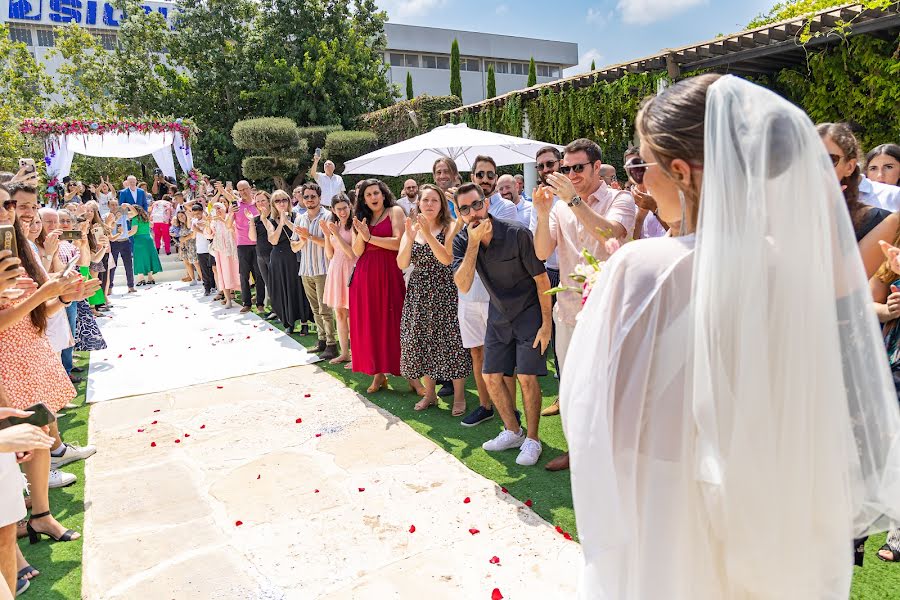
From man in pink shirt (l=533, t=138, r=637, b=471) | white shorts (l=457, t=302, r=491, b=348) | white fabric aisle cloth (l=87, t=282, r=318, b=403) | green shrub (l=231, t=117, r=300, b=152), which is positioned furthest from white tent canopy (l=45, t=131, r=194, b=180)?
man in pink shirt (l=533, t=138, r=637, b=471)

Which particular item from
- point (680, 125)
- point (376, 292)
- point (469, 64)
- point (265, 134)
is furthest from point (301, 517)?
point (469, 64)

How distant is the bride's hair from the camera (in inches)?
61.1

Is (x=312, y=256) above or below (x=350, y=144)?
below

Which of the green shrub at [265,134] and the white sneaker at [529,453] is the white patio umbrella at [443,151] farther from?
the green shrub at [265,134]

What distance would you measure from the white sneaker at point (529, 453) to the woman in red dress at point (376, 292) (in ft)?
6.10

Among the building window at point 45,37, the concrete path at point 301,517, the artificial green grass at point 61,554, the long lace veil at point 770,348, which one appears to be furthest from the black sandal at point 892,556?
the building window at point 45,37

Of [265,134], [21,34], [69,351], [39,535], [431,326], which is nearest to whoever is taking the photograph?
[39,535]

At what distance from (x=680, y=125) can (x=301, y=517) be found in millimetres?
3237

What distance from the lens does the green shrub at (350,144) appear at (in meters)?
22.1

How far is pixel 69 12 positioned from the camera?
137 ft

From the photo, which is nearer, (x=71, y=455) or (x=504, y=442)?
(x=504, y=442)

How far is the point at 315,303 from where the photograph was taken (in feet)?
27.0

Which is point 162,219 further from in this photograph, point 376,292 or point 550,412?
point 550,412

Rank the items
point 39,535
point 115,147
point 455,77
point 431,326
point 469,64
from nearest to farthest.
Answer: point 39,535, point 431,326, point 115,147, point 455,77, point 469,64
